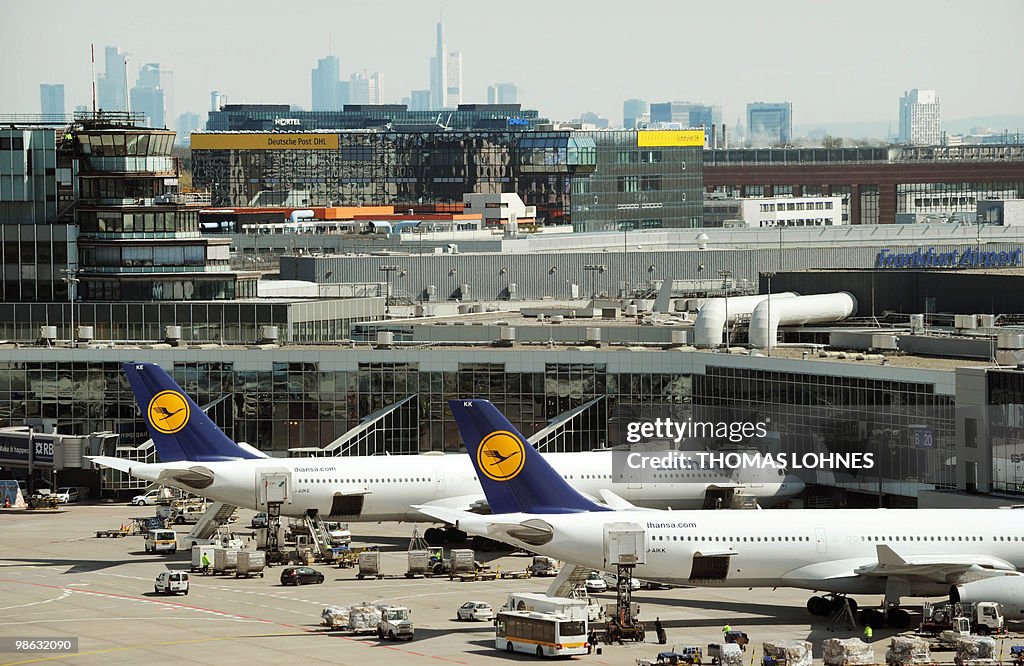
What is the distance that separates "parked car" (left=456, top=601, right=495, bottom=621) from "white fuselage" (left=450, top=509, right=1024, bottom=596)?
3906 mm

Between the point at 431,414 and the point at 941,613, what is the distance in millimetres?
56027

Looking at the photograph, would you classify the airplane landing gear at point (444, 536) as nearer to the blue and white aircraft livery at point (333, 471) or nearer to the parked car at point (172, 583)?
the blue and white aircraft livery at point (333, 471)

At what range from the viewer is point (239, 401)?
422ft

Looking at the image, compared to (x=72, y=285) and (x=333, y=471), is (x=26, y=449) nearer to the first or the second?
(x=72, y=285)

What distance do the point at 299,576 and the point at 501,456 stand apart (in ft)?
56.0

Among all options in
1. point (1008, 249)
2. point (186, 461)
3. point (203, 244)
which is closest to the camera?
point (186, 461)

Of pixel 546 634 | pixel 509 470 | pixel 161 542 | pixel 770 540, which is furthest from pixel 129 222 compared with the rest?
pixel 546 634

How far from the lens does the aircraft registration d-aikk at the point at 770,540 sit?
7712 cm

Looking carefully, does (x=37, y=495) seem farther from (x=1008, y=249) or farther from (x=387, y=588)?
(x=1008, y=249)

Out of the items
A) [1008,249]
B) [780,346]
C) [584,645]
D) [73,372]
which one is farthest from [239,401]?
[1008,249]

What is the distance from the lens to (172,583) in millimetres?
87812

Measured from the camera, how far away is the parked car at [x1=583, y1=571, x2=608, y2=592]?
287 ft

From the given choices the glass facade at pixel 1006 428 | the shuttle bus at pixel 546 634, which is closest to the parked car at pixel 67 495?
the shuttle bus at pixel 546 634

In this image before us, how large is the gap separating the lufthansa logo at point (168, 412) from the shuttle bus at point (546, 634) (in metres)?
34.8
